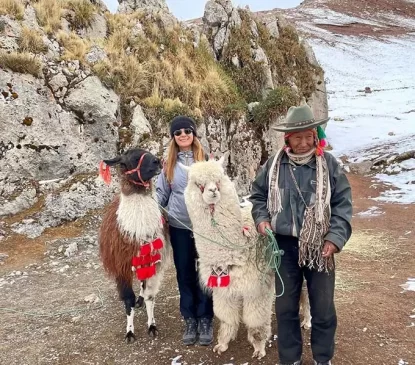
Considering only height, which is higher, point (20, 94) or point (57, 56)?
point (57, 56)

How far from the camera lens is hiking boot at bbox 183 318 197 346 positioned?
336 cm

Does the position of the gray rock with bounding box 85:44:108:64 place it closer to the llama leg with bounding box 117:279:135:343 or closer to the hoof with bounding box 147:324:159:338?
the llama leg with bounding box 117:279:135:343

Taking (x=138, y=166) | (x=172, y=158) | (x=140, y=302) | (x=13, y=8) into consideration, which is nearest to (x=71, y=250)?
(x=140, y=302)

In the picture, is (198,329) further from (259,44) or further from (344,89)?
(344,89)

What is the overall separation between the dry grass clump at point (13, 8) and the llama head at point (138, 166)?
6141 millimetres

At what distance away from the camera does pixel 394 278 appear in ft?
14.7

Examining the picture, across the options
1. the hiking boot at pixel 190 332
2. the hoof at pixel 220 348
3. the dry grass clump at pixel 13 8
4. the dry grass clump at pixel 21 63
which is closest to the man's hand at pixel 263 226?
the hoof at pixel 220 348

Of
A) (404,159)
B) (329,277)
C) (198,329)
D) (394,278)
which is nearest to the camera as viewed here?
(329,277)

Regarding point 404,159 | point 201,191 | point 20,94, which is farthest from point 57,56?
point 404,159

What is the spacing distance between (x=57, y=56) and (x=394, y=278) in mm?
6616

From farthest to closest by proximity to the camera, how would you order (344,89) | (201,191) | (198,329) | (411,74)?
(411,74)
(344,89)
(198,329)
(201,191)

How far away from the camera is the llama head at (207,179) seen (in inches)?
112

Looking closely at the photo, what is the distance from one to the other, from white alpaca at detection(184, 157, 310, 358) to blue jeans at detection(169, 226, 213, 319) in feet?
0.94

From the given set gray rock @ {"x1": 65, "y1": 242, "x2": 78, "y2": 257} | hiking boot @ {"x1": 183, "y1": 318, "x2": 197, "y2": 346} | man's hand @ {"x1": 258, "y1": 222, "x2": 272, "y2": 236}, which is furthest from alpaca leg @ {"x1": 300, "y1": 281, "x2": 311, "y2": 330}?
gray rock @ {"x1": 65, "y1": 242, "x2": 78, "y2": 257}
